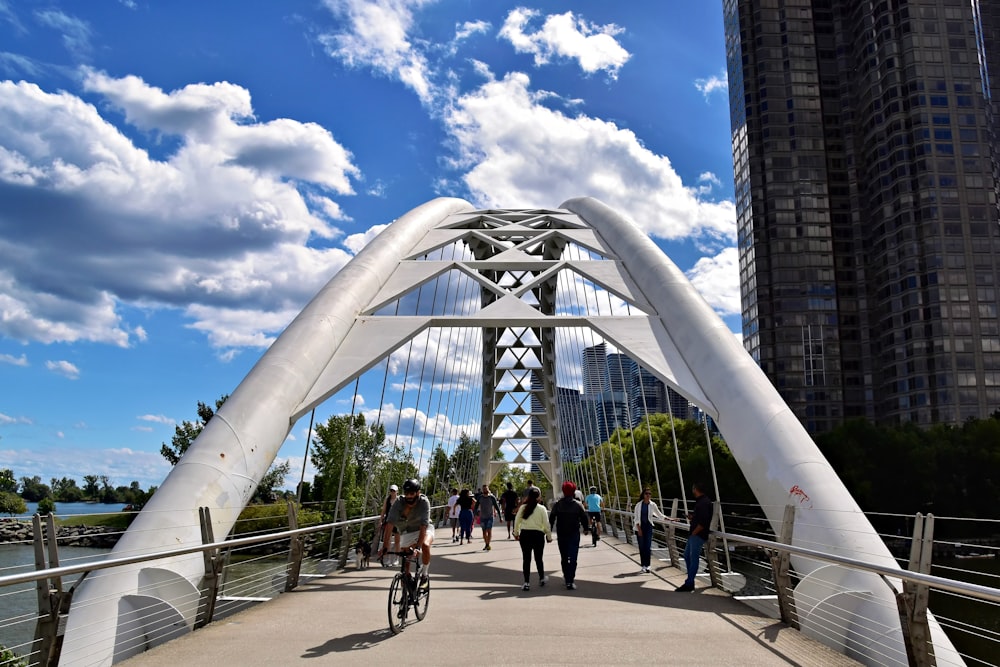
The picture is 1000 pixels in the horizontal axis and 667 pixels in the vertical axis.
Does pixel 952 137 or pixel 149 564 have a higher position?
pixel 952 137

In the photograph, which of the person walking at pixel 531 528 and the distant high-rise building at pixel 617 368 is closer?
the person walking at pixel 531 528

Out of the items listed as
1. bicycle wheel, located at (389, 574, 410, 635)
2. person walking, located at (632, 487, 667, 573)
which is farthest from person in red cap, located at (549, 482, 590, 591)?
bicycle wheel, located at (389, 574, 410, 635)

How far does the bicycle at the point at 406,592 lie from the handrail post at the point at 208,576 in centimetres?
150

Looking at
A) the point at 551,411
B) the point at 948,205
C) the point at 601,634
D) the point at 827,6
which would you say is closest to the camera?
the point at 601,634

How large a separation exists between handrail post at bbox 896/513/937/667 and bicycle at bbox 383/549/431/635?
3.49 metres

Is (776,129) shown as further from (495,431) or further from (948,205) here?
(495,431)

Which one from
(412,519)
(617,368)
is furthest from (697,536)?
(617,368)

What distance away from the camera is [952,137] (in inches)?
2527

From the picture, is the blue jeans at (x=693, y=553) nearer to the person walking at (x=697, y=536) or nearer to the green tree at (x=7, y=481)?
the person walking at (x=697, y=536)

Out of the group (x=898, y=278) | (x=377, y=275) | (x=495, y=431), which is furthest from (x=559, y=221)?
(x=898, y=278)

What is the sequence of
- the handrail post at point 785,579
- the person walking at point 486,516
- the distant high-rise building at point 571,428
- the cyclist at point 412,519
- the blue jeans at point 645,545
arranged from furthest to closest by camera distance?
the distant high-rise building at point 571,428 < the person walking at point 486,516 < the blue jeans at point 645,545 < the cyclist at point 412,519 < the handrail post at point 785,579

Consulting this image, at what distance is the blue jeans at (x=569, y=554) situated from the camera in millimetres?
8875

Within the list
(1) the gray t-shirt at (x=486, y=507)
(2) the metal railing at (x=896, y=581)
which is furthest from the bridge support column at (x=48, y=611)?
(1) the gray t-shirt at (x=486, y=507)

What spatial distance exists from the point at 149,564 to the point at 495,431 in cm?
2911
